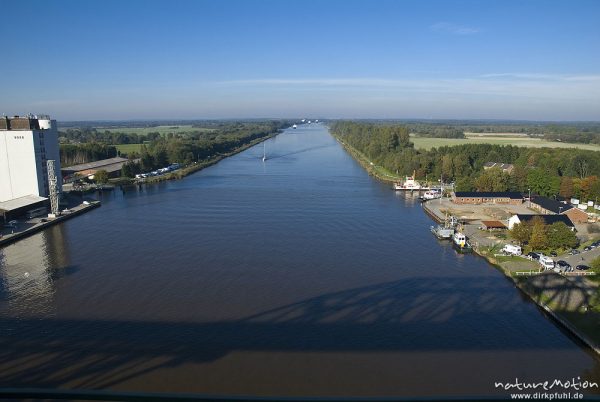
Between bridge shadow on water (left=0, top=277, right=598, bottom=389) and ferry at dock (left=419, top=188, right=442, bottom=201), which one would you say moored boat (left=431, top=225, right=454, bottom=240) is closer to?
bridge shadow on water (left=0, top=277, right=598, bottom=389)

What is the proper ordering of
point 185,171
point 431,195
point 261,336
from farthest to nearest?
point 185,171 < point 431,195 < point 261,336

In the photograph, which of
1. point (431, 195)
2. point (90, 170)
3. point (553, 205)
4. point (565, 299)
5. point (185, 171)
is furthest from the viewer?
point (185, 171)

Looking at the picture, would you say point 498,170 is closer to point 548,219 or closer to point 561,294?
point 548,219

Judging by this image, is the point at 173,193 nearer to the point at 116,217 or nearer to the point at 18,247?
the point at 116,217

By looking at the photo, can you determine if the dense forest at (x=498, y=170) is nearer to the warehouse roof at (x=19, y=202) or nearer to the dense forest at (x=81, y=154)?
the warehouse roof at (x=19, y=202)

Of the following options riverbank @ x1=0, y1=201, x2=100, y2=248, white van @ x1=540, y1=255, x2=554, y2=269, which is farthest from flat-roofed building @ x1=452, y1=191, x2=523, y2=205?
riverbank @ x1=0, y1=201, x2=100, y2=248

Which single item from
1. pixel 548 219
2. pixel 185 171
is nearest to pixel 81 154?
pixel 185 171
